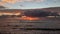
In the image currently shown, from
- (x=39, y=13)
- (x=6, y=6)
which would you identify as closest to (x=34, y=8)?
(x=39, y=13)

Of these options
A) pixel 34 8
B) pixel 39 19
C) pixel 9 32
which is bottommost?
pixel 9 32

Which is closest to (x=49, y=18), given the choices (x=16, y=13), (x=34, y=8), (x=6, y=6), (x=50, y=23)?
(x=50, y=23)

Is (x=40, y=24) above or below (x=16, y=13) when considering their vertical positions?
below

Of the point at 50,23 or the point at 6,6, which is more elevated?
the point at 6,6

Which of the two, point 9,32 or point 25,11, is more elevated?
point 25,11

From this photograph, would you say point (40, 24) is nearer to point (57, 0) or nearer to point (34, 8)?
point (34, 8)

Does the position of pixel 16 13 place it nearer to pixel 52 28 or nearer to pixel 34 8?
pixel 34 8

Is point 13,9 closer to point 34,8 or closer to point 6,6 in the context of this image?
point 6,6
